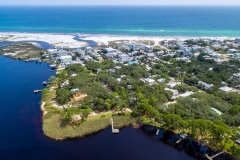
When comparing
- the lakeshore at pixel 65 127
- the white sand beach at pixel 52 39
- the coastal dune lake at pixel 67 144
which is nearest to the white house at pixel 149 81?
the lakeshore at pixel 65 127

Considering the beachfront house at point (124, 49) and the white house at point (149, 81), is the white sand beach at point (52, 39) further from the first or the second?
the white house at point (149, 81)

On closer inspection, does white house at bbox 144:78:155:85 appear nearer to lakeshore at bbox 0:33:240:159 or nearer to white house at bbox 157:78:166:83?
→ white house at bbox 157:78:166:83

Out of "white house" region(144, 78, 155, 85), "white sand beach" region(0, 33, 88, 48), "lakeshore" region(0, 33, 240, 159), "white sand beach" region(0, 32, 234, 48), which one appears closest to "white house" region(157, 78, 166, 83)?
"white house" region(144, 78, 155, 85)

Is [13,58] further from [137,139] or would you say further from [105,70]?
[137,139]

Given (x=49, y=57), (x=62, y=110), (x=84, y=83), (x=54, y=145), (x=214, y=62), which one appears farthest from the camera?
(x=49, y=57)

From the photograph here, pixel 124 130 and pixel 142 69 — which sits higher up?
pixel 142 69

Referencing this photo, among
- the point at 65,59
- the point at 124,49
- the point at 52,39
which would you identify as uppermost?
the point at 124,49

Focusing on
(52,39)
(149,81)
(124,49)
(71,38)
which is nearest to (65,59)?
(124,49)

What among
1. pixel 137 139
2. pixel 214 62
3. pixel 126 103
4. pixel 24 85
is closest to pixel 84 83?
pixel 126 103

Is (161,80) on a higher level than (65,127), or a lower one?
higher

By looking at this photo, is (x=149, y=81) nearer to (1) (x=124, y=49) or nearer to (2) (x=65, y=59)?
(2) (x=65, y=59)

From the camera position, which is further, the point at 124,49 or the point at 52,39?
the point at 52,39
